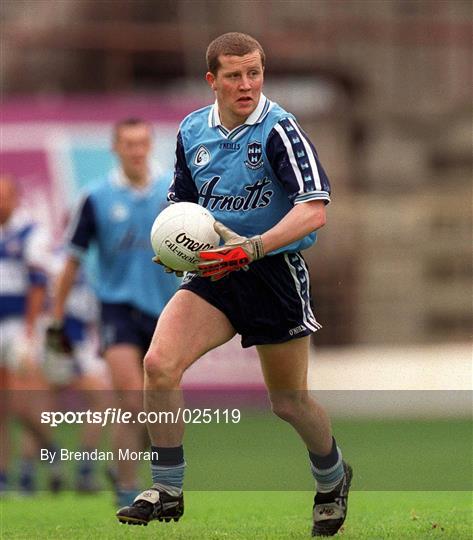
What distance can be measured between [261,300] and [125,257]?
11.3 feet

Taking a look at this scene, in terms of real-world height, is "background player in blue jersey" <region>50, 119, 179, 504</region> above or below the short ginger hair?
below

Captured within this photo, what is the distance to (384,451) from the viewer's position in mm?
14703

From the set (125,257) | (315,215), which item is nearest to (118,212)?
(125,257)

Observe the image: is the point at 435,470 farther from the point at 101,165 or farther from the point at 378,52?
the point at 378,52

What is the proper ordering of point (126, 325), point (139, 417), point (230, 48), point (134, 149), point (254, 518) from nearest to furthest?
point (230, 48) < point (254, 518) < point (139, 417) < point (126, 325) < point (134, 149)

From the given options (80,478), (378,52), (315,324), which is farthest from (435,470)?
(378,52)

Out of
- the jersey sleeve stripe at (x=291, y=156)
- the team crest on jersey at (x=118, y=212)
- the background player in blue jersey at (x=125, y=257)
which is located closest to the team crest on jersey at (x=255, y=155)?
the jersey sleeve stripe at (x=291, y=156)

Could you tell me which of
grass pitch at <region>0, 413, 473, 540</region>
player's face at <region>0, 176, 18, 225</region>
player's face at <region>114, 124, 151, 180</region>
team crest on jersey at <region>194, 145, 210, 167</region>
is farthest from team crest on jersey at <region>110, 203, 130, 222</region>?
team crest on jersey at <region>194, 145, 210, 167</region>

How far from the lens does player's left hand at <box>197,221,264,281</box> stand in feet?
24.0

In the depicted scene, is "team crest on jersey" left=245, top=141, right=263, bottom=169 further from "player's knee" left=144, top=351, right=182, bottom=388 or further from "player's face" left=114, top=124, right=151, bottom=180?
"player's face" left=114, top=124, right=151, bottom=180

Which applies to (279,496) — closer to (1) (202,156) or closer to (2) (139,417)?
(2) (139,417)

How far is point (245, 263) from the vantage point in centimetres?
735

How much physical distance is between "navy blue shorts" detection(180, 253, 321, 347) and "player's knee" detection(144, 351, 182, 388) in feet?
1.40

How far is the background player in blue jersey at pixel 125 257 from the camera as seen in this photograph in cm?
1078
